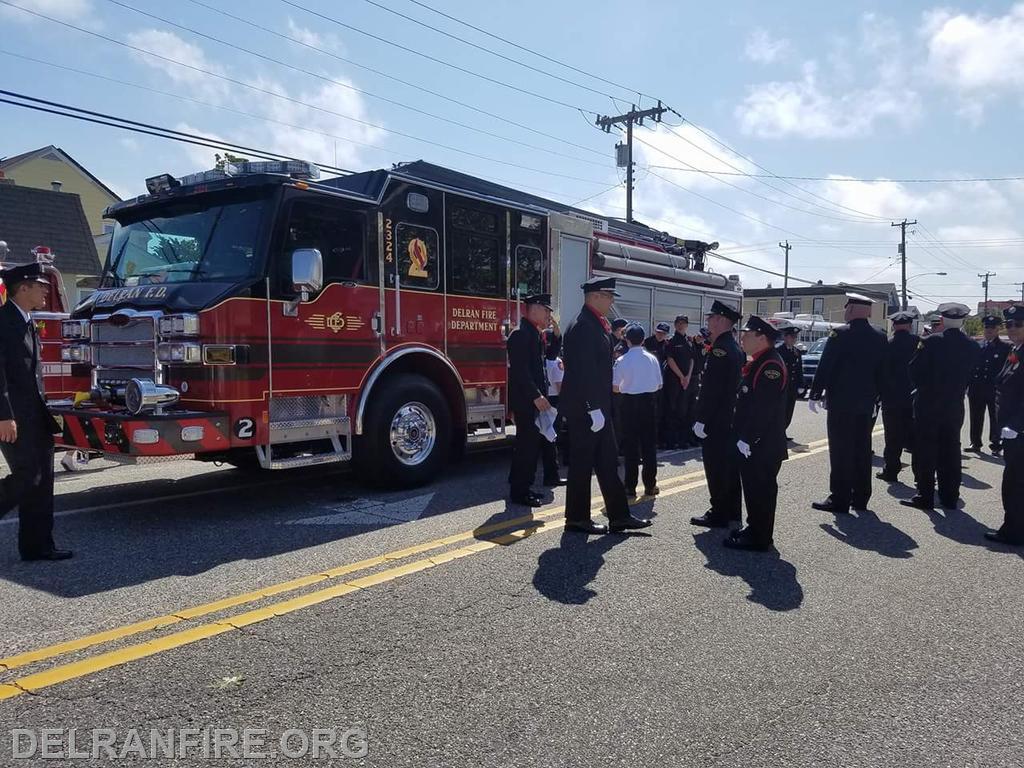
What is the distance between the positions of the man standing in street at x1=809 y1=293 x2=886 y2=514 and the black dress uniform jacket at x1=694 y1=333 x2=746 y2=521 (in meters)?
1.09

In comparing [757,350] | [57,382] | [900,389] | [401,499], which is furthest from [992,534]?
[57,382]

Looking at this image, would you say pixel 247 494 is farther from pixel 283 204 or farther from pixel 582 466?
pixel 582 466

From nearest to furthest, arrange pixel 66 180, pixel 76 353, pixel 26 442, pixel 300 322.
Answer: pixel 26 442, pixel 300 322, pixel 76 353, pixel 66 180

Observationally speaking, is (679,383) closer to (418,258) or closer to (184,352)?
(418,258)

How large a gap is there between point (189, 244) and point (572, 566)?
4.37 meters

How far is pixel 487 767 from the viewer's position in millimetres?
2646

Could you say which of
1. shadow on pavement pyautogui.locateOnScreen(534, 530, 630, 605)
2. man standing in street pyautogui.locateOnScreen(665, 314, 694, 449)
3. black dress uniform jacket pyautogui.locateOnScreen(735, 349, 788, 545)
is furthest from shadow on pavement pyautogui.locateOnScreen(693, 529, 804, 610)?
man standing in street pyautogui.locateOnScreen(665, 314, 694, 449)

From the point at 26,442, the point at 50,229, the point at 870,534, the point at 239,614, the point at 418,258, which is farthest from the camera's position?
the point at 50,229

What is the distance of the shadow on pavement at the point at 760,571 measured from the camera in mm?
4453

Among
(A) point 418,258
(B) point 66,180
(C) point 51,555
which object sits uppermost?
(B) point 66,180

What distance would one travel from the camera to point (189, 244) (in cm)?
657

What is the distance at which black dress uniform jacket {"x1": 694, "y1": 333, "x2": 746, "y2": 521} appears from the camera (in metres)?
6.30

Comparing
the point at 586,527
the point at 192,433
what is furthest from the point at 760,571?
the point at 192,433

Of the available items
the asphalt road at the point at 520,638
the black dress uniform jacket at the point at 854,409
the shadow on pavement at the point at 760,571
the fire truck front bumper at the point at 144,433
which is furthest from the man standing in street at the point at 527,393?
the black dress uniform jacket at the point at 854,409
